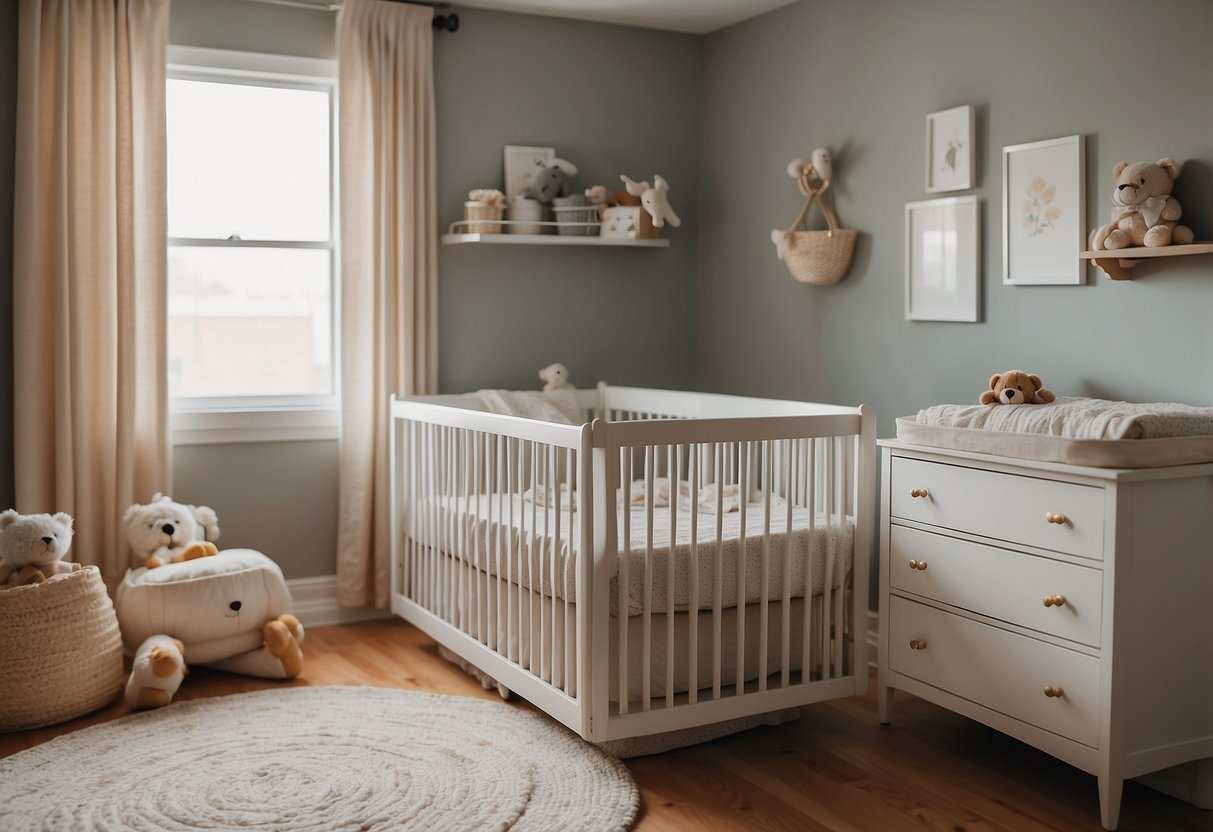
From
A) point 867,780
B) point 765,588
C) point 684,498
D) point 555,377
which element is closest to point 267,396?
point 555,377

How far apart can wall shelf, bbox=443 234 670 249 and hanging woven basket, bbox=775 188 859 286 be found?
0.51 m

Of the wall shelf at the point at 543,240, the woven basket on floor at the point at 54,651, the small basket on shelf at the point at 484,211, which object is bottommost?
the woven basket on floor at the point at 54,651

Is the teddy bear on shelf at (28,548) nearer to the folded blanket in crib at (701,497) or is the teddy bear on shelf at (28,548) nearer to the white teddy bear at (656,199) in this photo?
the folded blanket in crib at (701,497)

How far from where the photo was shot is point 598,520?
2.56m

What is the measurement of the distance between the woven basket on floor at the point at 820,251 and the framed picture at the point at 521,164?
0.94m

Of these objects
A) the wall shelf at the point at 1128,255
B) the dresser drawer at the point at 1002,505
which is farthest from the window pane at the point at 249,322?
the wall shelf at the point at 1128,255

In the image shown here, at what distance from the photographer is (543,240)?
3.88 m

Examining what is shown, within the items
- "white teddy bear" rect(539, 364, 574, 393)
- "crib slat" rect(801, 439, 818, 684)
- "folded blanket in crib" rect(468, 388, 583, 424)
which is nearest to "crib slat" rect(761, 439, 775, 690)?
"crib slat" rect(801, 439, 818, 684)

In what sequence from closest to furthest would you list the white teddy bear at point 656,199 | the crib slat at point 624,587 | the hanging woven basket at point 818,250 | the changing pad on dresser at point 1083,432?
the changing pad on dresser at point 1083,432
the crib slat at point 624,587
the hanging woven basket at point 818,250
the white teddy bear at point 656,199

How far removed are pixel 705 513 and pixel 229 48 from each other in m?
2.11

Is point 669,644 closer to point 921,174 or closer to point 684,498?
point 684,498

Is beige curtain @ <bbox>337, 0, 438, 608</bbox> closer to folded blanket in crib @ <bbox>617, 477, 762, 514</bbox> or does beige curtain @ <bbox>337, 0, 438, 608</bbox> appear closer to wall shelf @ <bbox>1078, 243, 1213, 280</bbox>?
folded blanket in crib @ <bbox>617, 477, 762, 514</bbox>

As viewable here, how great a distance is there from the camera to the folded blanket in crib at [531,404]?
12.5ft

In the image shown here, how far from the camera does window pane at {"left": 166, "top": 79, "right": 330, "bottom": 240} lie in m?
3.66
